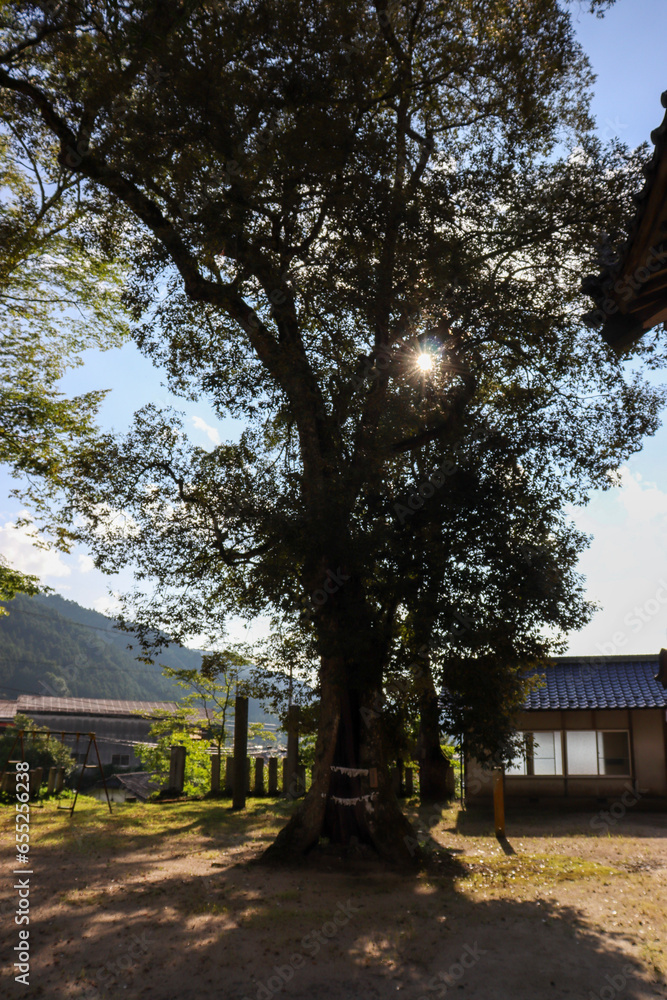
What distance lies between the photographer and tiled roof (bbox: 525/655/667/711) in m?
17.6

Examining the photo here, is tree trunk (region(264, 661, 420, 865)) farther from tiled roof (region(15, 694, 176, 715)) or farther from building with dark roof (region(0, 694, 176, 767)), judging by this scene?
building with dark roof (region(0, 694, 176, 767))

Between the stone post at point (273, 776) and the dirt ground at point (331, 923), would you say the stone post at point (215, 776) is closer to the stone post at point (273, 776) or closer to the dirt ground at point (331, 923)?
the stone post at point (273, 776)

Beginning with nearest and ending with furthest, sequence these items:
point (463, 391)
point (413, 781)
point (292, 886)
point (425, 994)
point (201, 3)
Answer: point (425, 994) < point (292, 886) < point (201, 3) < point (463, 391) < point (413, 781)

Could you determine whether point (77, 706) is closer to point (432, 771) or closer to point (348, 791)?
point (432, 771)

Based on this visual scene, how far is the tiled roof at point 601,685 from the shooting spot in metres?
17.6

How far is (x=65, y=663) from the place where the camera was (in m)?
106

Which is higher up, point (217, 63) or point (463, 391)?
point (217, 63)

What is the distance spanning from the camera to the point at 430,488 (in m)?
9.63

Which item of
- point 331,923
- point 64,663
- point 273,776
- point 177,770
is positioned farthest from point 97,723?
point 64,663

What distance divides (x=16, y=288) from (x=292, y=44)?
10.8m

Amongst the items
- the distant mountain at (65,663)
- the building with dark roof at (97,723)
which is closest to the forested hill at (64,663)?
the distant mountain at (65,663)

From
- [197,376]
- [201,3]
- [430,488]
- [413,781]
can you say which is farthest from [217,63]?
[413,781]

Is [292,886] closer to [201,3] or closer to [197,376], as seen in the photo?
[197,376]

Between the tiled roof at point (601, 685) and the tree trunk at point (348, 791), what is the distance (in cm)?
772
